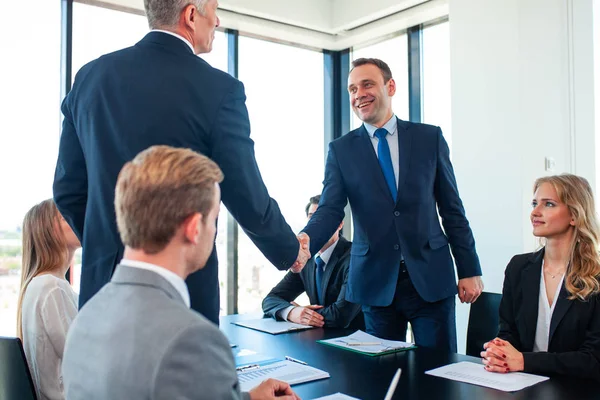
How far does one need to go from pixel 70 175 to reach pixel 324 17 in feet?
12.3

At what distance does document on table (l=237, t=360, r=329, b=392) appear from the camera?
1692 millimetres

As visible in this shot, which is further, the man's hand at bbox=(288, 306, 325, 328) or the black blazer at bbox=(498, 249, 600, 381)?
the man's hand at bbox=(288, 306, 325, 328)

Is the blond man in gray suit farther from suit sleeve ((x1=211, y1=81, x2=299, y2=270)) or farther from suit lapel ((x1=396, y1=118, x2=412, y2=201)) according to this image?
suit lapel ((x1=396, y1=118, x2=412, y2=201))

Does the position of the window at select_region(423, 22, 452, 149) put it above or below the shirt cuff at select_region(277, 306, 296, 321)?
above

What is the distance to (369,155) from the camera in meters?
2.76

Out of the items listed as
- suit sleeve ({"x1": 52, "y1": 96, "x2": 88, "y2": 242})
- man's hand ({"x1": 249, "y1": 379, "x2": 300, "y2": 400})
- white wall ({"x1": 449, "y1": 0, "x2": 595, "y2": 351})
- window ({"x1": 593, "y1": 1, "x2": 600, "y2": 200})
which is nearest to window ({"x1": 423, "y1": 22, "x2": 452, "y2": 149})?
white wall ({"x1": 449, "y1": 0, "x2": 595, "y2": 351})

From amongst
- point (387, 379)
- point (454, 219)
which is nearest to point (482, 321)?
point (454, 219)

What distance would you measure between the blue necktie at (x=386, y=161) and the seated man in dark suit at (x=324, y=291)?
39 centimetres

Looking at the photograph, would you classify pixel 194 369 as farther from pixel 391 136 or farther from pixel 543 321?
pixel 391 136

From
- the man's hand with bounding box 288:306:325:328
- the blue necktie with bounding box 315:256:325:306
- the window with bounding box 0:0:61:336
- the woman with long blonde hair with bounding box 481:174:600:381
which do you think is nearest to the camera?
the woman with long blonde hair with bounding box 481:174:600:381

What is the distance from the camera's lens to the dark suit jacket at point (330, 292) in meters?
2.80

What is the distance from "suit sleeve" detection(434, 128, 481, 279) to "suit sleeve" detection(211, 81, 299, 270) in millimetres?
1238

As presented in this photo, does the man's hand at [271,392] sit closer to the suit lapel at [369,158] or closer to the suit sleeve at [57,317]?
the suit sleeve at [57,317]

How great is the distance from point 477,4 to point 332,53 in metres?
1.84
